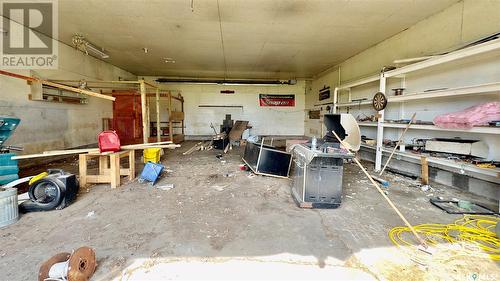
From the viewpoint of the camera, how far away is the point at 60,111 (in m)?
5.33

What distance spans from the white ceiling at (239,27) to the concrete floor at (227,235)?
310cm

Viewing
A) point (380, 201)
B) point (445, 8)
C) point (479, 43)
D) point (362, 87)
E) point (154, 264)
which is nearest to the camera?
point (154, 264)

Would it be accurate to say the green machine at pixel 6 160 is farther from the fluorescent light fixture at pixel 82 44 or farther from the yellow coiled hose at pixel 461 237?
the yellow coiled hose at pixel 461 237

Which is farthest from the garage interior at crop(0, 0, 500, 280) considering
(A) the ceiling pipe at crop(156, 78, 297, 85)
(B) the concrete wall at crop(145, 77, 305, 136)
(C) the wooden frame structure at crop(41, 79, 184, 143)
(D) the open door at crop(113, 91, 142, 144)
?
(B) the concrete wall at crop(145, 77, 305, 136)

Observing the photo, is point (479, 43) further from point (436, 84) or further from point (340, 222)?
point (340, 222)

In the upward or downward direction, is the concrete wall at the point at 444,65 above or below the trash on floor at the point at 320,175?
above

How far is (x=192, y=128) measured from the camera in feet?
34.9

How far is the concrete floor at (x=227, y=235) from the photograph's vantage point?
161cm

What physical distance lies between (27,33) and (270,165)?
575 cm

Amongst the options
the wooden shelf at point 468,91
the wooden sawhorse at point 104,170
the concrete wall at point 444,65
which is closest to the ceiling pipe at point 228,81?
the concrete wall at point 444,65

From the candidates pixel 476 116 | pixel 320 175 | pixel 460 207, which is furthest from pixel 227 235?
pixel 476 116

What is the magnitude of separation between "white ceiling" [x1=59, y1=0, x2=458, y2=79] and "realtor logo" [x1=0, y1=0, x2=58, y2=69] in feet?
0.75

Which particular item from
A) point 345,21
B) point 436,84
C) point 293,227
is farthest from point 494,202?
point 345,21

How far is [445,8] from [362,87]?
96.2 inches
